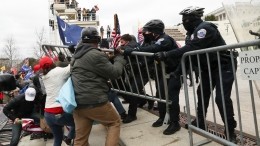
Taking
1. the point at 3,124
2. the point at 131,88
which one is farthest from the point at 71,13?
the point at 131,88

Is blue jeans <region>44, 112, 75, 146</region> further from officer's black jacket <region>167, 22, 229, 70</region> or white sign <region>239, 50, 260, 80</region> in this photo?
white sign <region>239, 50, 260, 80</region>

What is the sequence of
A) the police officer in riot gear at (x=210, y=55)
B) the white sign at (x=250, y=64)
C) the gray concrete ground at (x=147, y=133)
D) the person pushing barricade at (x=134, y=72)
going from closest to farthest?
1. the white sign at (x=250, y=64)
2. the police officer in riot gear at (x=210, y=55)
3. the gray concrete ground at (x=147, y=133)
4. the person pushing barricade at (x=134, y=72)

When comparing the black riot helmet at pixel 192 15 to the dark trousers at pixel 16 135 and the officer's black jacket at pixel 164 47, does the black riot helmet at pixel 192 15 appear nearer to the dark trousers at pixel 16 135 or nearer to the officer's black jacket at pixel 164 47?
the officer's black jacket at pixel 164 47

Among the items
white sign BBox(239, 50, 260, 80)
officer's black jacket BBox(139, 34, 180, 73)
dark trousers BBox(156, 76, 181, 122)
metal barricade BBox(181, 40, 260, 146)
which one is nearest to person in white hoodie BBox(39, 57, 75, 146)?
officer's black jacket BBox(139, 34, 180, 73)

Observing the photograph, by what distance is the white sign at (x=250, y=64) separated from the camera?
8.81 ft

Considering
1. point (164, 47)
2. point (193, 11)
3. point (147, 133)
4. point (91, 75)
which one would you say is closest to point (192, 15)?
point (193, 11)

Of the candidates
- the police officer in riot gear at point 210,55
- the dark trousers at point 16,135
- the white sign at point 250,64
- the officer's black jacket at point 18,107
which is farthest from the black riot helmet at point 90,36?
the dark trousers at point 16,135

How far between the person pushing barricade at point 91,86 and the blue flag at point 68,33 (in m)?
3.37

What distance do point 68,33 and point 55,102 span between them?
118 inches

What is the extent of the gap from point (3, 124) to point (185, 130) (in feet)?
17.8

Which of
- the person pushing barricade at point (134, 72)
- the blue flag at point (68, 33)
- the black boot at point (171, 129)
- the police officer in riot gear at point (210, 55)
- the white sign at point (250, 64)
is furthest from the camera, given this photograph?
the blue flag at point (68, 33)

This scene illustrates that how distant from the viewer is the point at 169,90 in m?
4.53

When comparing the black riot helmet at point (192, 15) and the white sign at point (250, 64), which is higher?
the black riot helmet at point (192, 15)

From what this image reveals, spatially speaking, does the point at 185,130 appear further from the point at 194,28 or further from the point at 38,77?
the point at 38,77
